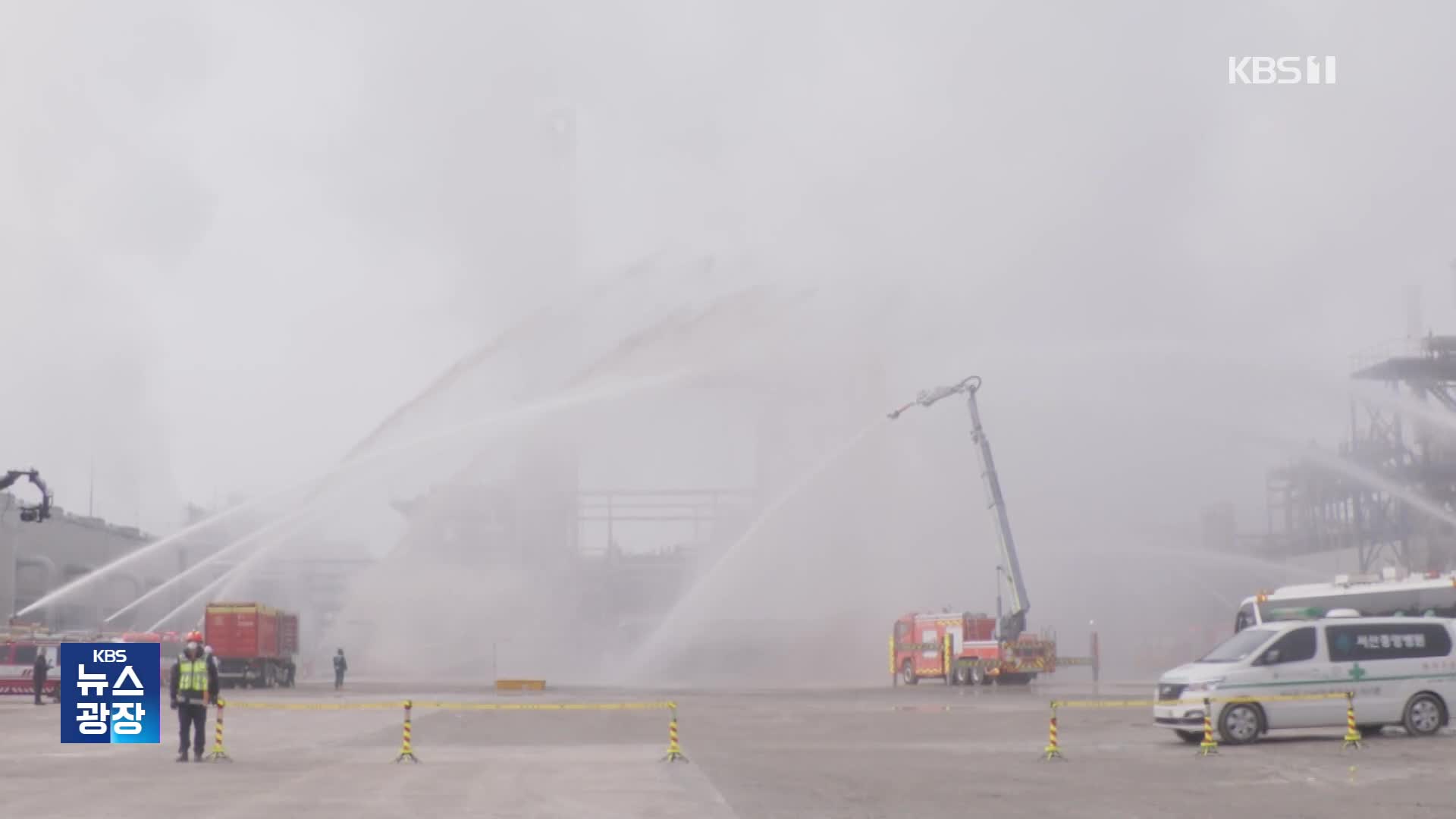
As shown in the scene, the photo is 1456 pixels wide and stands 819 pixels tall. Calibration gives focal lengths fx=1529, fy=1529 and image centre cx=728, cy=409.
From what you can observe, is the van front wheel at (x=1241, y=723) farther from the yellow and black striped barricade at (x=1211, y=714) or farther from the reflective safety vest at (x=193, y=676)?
the reflective safety vest at (x=193, y=676)

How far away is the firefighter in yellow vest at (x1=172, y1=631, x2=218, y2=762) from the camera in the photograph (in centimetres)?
2342

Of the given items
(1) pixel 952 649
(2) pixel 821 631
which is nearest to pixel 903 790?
(1) pixel 952 649

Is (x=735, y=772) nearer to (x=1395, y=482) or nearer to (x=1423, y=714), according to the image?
(x=1423, y=714)

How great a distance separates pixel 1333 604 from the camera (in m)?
36.6

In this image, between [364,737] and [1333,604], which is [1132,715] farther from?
[364,737]

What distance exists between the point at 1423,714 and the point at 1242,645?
357cm

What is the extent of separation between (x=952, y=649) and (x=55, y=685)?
31.2 m

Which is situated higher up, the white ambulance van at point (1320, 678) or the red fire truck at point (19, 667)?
the white ambulance van at point (1320, 678)

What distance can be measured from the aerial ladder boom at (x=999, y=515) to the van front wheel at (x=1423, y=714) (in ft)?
92.5

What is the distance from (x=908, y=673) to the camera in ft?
197

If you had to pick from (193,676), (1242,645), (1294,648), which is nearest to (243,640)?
(193,676)

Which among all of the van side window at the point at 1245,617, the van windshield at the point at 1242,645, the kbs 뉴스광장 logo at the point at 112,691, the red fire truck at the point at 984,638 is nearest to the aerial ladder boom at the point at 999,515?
the red fire truck at the point at 984,638

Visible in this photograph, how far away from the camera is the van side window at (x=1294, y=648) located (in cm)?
2630

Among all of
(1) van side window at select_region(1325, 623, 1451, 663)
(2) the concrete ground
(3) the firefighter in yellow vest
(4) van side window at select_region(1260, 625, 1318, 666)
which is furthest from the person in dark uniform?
(1) van side window at select_region(1325, 623, 1451, 663)
